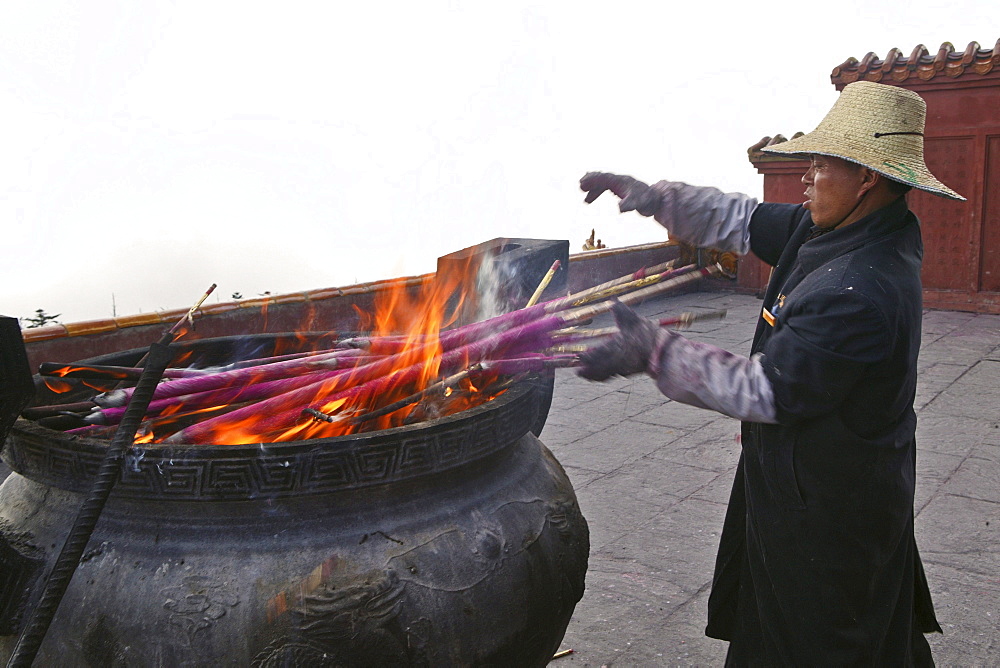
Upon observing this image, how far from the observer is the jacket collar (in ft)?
6.43

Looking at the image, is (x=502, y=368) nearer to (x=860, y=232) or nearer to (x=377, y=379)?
(x=377, y=379)

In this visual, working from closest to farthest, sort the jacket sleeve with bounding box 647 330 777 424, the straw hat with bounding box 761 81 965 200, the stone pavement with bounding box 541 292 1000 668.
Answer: the jacket sleeve with bounding box 647 330 777 424, the straw hat with bounding box 761 81 965 200, the stone pavement with bounding box 541 292 1000 668

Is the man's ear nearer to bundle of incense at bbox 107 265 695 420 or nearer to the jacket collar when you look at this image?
the jacket collar

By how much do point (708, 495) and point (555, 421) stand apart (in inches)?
58.7

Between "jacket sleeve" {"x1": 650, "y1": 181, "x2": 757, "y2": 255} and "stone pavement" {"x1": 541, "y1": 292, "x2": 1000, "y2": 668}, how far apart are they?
1323mm

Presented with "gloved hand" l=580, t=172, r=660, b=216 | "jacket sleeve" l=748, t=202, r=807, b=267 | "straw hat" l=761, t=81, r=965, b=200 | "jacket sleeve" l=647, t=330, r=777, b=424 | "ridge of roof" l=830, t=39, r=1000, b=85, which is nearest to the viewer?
"jacket sleeve" l=647, t=330, r=777, b=424

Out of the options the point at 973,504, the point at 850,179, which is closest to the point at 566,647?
the point at 850,179

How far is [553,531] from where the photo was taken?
2088mm

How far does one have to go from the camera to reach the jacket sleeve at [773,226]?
2.43 metres

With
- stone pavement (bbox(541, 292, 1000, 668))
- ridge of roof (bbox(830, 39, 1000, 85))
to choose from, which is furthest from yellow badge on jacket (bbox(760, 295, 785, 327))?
ridge of roof (bbox(830, 39, 1000, 85))

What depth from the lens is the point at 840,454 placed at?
1.95 m

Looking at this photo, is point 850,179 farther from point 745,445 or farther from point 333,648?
point 333,648

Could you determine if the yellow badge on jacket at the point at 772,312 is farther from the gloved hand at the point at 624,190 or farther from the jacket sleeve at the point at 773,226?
the gloved hand at the point at 624,190

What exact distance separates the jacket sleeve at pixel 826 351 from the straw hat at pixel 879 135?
1.02 feet
